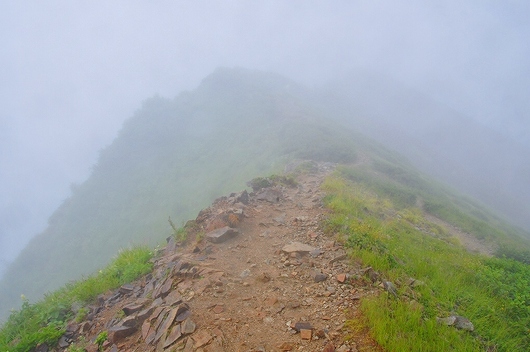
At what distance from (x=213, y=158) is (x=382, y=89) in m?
82.3

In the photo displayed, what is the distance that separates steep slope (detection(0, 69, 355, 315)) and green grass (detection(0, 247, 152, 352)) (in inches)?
750

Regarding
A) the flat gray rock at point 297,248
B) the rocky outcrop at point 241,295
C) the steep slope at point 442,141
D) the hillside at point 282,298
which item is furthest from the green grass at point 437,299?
the steep slope at point 442,141

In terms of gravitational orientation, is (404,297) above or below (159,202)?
above

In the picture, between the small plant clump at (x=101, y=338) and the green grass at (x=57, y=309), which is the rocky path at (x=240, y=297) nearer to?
the small plant clump at (x=101, y=338)

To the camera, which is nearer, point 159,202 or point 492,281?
point 492,281

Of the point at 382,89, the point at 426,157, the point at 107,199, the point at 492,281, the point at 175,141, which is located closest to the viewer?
the point at 492,281

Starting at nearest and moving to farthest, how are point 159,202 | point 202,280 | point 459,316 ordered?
point 459,316, point 202,280, point 159,202

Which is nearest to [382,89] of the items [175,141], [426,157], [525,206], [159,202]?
[426,157]

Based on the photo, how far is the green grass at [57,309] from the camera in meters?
5.28

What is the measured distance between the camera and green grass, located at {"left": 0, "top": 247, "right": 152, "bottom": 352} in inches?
208

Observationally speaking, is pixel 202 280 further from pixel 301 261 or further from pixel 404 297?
pixel 404 297

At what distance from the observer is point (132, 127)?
65.7 meters

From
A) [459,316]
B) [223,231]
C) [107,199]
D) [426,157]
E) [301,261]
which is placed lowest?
[107,199]

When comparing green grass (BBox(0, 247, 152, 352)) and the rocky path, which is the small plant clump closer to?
the rocky path
